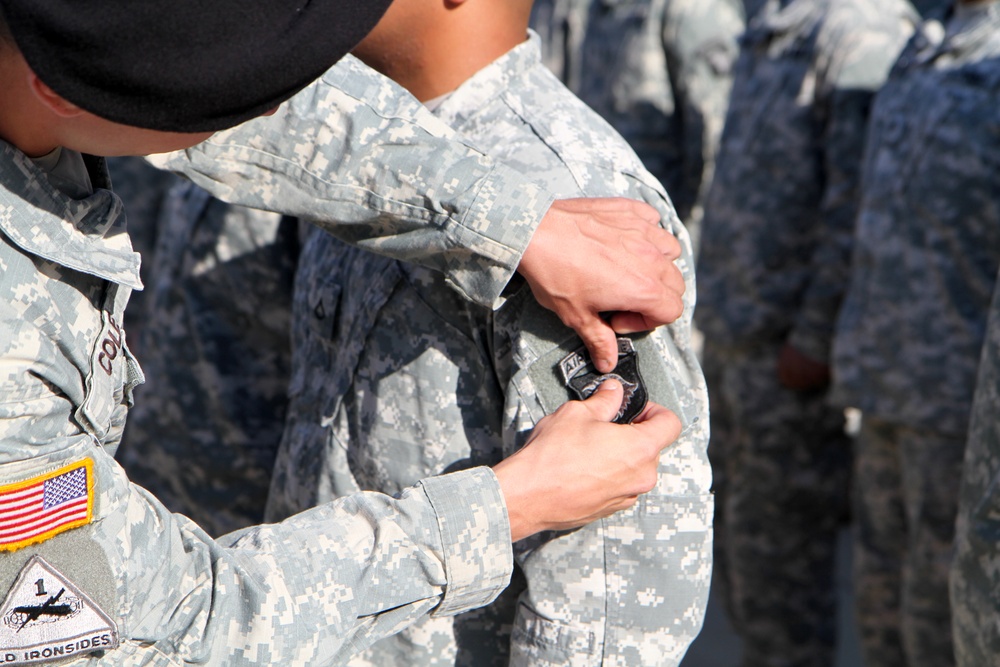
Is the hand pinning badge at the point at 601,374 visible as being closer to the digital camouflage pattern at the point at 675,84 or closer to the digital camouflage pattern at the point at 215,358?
the digital camouflage pattern at the point at 215,358

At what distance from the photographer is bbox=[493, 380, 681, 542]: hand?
1.18 m

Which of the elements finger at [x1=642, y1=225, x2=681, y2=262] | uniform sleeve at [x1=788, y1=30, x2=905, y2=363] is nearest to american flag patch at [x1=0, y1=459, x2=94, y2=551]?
finger at [x1=642, y1=225, x2=681, y2=262]

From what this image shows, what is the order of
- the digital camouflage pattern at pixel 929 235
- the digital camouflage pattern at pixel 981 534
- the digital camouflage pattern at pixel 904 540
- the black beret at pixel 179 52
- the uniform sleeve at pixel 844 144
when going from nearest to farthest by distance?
the black beret at pixel 179 52
the digital camouflage pattern at pixel 981 534
the digital camouflage pattern at pixel 929 235
the digital camouflage pattern at pixel 904 540
the uniform sleeve at pixel 844 144

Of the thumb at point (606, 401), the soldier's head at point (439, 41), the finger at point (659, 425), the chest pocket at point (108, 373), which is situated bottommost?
the finger at point (659, 425)

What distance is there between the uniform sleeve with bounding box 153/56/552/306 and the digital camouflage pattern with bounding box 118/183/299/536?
3.16 ft

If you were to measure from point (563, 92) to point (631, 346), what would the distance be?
400 mm

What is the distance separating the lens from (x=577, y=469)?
118 centimetres

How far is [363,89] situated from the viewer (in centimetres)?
134

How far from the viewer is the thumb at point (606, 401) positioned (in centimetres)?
125

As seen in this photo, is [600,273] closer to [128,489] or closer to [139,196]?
[128,489]

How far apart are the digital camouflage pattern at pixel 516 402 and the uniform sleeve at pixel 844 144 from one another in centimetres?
213

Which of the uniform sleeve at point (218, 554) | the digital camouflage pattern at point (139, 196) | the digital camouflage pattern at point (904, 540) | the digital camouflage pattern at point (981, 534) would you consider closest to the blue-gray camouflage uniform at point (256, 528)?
the uniform sleeve at point (218, 554)

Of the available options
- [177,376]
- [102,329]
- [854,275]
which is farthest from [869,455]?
[102,329]

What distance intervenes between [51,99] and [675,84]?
12.4 feet
